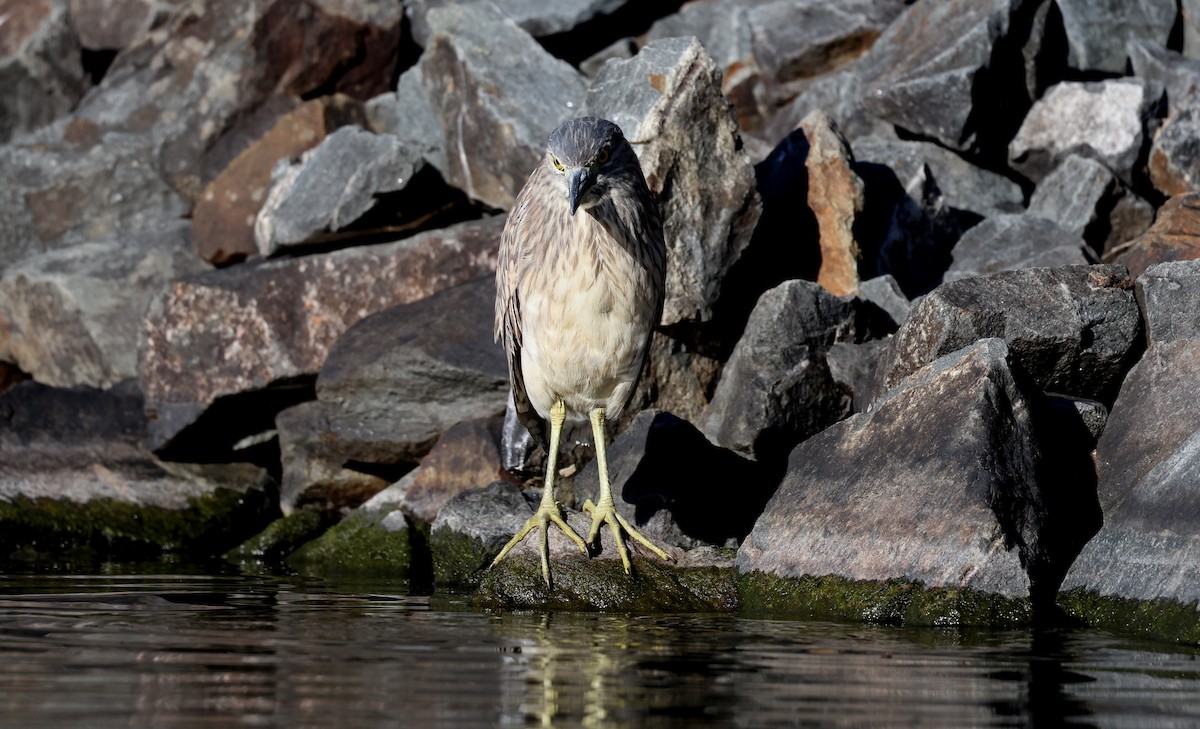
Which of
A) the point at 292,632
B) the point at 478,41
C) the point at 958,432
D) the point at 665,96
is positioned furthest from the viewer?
the point at 478,41

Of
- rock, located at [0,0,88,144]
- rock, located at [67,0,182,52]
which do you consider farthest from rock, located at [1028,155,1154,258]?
rock, located at [0,0,88,144]

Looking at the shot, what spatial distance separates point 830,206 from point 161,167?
6096 mm

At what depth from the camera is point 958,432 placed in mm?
5852

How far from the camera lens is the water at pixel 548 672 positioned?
379cm

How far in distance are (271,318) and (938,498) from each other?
5532mm

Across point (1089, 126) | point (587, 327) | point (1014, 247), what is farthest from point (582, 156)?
point (1089, 126)

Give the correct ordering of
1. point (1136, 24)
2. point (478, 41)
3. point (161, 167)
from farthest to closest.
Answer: point (161, 167) → point (1136, 24) → point (478, 41)

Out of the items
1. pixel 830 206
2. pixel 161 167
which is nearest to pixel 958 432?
pixel 830 206

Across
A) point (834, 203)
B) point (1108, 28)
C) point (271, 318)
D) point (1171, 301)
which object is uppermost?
point (1108, 28)

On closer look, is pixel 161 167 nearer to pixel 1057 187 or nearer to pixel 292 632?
pixel 1057 187

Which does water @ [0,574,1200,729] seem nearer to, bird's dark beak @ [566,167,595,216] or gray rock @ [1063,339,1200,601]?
gray rock @ [1063,339,1200,601]

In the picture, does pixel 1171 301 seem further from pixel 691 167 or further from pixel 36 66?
pixel 36 66

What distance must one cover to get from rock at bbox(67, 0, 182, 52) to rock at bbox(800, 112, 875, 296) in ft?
24.9

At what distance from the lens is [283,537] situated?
932 centimetres
